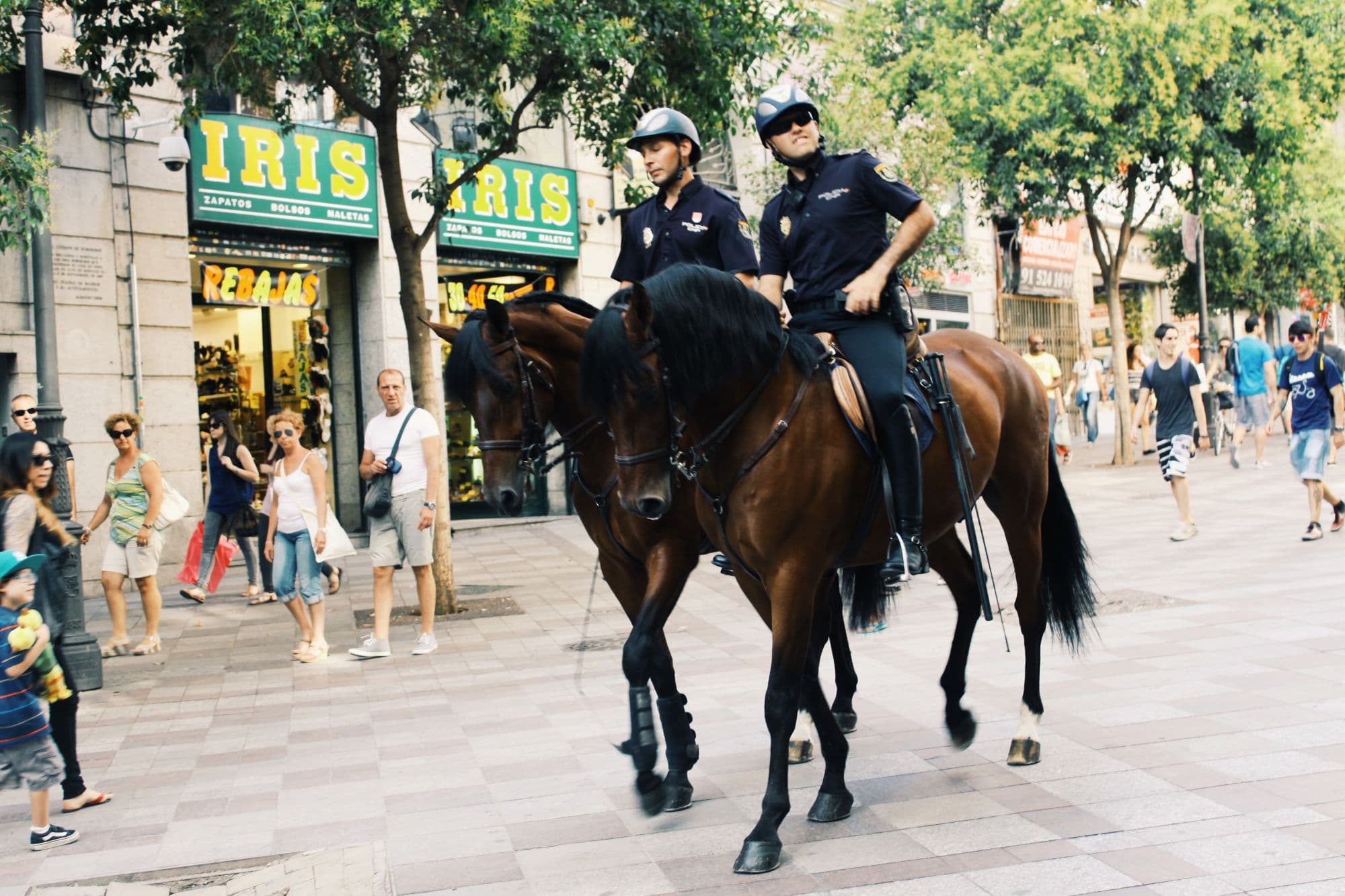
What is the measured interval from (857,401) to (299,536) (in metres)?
5.94

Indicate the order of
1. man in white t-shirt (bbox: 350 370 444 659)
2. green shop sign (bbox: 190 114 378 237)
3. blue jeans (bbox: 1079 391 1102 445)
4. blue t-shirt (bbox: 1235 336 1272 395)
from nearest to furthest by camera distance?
1. man in white t-shirt (bbox: 350 370 444 659)
2. green shop sign (bbox: 190 114 378 237)
3. blue t-shirt (bbox: 1235 336 1272 395)
4. blue jeans (bbox: 1079 391 1102 445)

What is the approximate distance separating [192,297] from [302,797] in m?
10.9

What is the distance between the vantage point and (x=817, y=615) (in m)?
5.35

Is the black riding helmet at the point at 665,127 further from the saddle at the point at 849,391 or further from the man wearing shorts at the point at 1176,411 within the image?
the man wearing shorts at the point at 1176,411

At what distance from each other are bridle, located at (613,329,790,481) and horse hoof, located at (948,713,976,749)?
1.90m

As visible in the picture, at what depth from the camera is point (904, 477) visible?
15.7ft

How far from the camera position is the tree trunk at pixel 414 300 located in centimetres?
1092

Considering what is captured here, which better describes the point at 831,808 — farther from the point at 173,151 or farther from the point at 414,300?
the point at 173,151

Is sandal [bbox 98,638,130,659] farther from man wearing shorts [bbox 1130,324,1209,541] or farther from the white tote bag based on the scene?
man wearing shorts [bbox 1130,324,1209,541]

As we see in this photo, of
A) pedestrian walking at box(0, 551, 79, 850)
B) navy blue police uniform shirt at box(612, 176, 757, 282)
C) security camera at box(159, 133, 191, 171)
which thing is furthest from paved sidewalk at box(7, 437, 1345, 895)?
security camera at box(159, 133, 191, 171)

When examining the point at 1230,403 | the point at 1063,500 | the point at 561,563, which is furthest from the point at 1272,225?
the point at 1063,500

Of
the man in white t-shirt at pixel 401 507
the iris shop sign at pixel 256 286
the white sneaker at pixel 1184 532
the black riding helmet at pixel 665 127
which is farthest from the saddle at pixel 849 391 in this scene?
the iris shop sign at pixel 256 286

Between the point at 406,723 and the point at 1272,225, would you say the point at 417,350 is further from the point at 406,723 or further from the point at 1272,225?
the point at 1272,225

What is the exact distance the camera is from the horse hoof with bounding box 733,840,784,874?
14.0ft
